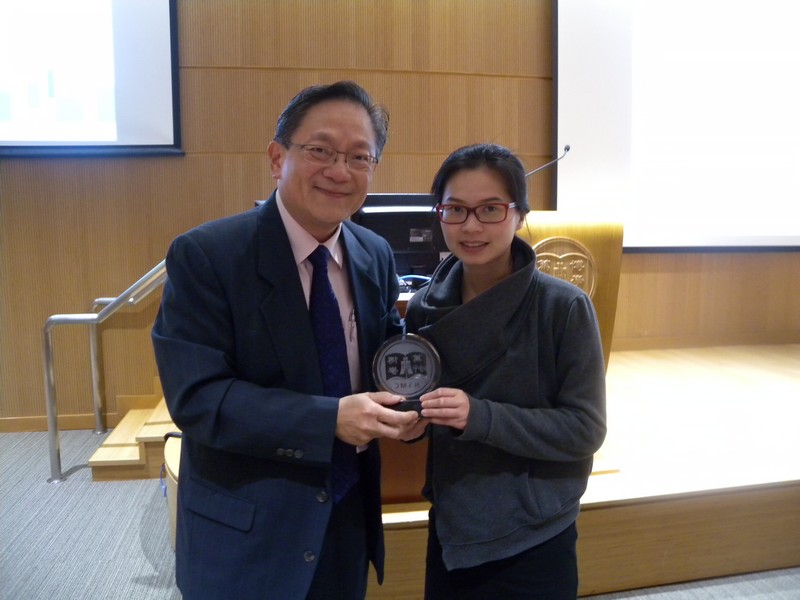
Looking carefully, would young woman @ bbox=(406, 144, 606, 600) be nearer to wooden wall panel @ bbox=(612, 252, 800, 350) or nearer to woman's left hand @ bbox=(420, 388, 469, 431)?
woman's left hand @ bbox=(420, 388, 469, 431)

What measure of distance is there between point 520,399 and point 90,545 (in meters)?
2.06

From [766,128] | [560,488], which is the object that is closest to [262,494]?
[560,488]

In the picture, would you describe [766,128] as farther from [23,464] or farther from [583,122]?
[23,464]

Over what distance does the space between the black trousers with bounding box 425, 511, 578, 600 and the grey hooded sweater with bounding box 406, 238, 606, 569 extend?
3cm

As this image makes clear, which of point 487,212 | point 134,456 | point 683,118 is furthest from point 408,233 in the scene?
point 683,118

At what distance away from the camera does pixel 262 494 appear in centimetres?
93

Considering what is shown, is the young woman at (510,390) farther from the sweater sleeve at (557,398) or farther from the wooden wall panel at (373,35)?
the wooden wall panel at (373,35)

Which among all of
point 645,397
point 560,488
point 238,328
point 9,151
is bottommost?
point 645,397

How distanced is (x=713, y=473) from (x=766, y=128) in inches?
128

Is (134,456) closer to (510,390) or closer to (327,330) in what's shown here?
(327,330)

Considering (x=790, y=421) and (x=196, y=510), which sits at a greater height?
(x=196, y=510)

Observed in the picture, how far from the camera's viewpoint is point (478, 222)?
39.2 inches

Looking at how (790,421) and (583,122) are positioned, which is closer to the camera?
(790,421)

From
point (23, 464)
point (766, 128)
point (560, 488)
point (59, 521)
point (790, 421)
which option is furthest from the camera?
point (766, 128)
